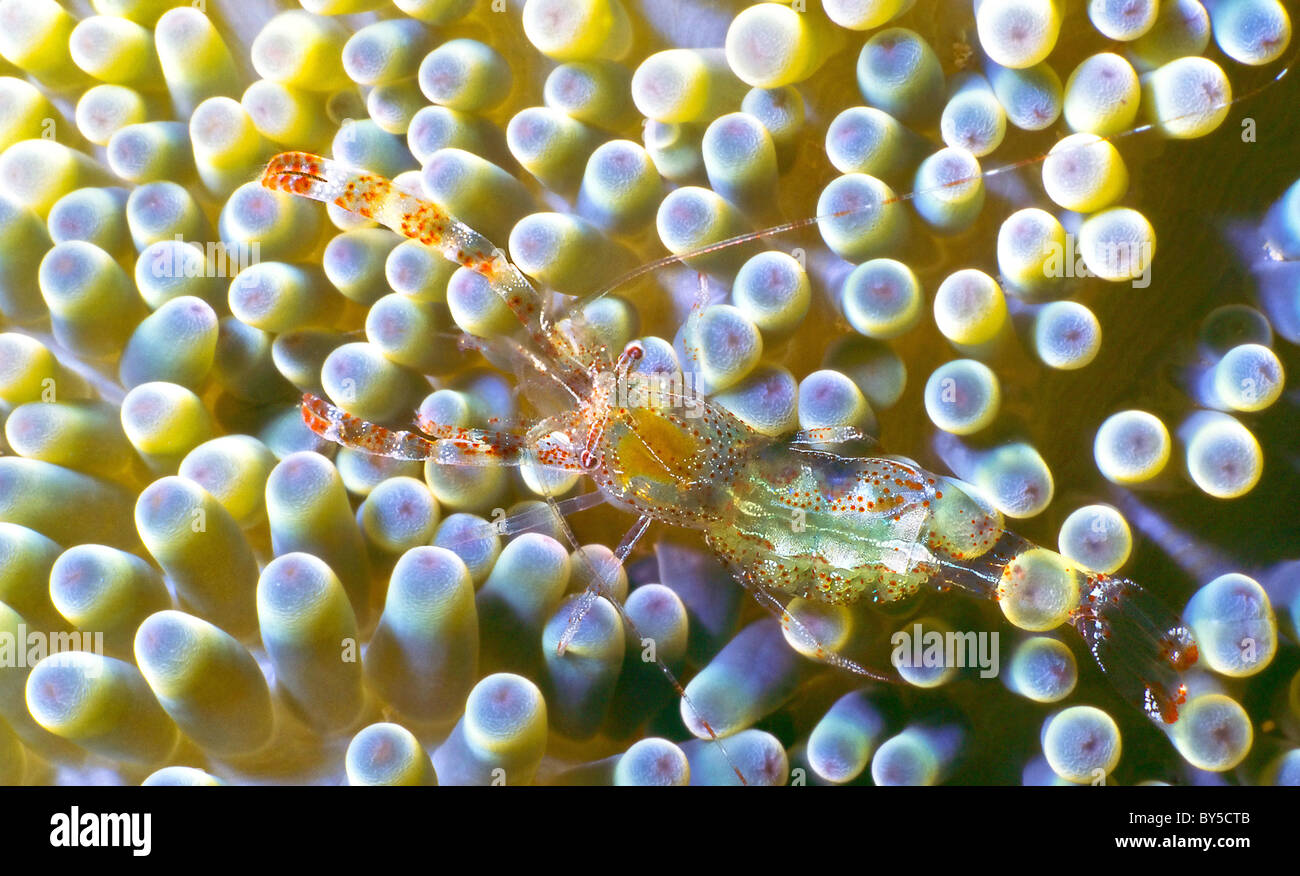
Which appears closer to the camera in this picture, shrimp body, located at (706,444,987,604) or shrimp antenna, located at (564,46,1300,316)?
shrimp antenna, located at (564,46,1300,316)

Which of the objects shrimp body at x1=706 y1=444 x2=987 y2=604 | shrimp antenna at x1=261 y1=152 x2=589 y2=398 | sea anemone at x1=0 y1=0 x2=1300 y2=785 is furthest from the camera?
shrimp body at x1=706 y1=444 x2=987 y2=604

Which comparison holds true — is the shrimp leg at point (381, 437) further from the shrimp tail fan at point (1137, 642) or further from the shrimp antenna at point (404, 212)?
the shrimp tail fan at point (1137, 642)

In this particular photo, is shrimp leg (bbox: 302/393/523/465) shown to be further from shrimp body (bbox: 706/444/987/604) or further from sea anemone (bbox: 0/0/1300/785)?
shrimp body (bbox: 706/444/987/604)

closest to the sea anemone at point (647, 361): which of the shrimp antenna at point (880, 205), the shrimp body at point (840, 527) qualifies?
the shrimp antenna at point (880, 205)

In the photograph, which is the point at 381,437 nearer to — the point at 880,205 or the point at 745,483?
the point at 745,483

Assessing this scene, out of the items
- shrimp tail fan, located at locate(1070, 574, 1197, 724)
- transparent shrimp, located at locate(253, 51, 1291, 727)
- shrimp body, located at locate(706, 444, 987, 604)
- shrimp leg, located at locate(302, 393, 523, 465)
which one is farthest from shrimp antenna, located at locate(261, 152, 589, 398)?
shrimp tail fan, located at locate(1070, 574, 1197, 724)

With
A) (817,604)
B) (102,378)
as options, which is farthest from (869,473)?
(102,378)

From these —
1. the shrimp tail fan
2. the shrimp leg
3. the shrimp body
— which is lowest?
the shrimp tail fan

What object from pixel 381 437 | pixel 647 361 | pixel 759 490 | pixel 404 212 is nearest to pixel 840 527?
pixel 759 490
